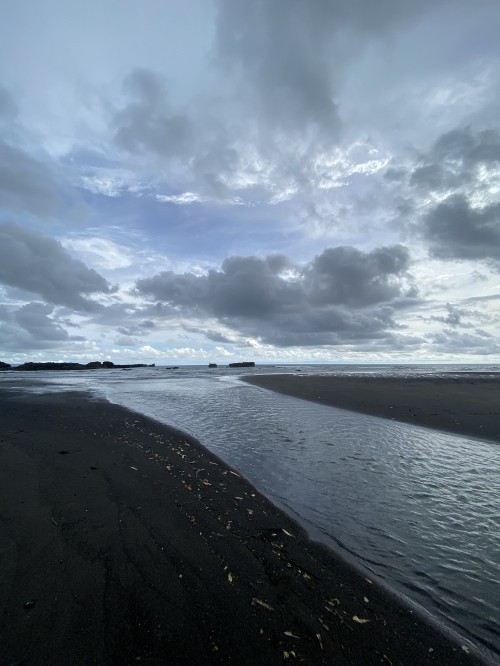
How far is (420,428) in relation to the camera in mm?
16375

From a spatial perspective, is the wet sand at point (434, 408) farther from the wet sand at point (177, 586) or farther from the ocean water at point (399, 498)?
the wet sand at point (177, 586)

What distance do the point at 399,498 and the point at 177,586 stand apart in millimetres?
6137

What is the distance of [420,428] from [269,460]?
32.8ft

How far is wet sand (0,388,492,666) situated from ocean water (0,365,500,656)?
0.72 meters

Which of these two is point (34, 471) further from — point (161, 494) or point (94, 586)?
point (94, 586)

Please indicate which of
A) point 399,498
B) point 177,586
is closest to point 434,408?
point 399,498

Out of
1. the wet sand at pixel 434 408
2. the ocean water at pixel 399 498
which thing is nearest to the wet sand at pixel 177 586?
the ocean water at pixel 399 498

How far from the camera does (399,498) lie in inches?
316

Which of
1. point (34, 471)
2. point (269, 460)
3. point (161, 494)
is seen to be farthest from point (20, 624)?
point (269, 460)

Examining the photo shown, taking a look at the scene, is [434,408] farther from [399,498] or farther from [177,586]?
[177,586]

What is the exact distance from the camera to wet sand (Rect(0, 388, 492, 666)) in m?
3.50

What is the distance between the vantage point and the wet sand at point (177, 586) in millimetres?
3502

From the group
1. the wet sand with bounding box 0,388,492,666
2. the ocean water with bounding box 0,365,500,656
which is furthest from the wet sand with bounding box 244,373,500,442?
the wet sand with bounding box 0,388,492,666

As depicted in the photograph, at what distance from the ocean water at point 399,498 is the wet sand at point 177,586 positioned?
724 mm
